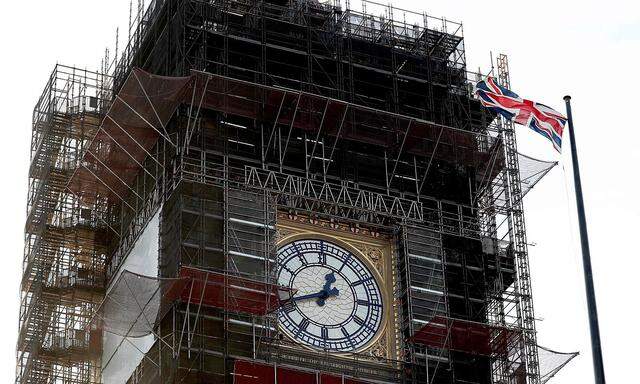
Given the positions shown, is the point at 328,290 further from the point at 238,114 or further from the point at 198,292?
the point at 238,114

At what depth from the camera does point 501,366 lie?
6781cm

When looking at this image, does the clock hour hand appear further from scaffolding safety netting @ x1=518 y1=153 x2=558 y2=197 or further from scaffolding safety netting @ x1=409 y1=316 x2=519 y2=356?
scaffolding safety netting @ x1=518 y1=153 x2=558 y2=197

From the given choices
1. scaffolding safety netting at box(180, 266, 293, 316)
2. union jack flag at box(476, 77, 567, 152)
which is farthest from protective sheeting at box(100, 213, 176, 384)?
union jack flag at box(476, 77, 567, 152)

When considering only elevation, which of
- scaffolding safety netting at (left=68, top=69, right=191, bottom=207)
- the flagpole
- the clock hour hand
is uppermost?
scaffolding safety netting at (left=68, top=69, right=191, bottom=207)

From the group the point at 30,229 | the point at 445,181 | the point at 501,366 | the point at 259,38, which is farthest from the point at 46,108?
the point at 501,366

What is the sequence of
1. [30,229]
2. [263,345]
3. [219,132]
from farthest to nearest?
1. [30,229]
2. [219,132]
3. [263,345]

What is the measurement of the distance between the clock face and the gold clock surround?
0.67ft

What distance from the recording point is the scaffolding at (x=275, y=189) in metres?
64.3

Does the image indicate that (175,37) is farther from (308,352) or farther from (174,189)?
(308,352)

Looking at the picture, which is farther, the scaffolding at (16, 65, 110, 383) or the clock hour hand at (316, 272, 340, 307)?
the scaffolding at (16, 65, 110, 383)

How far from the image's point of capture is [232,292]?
63625 mm

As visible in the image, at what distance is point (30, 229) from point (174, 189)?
11.3 meters

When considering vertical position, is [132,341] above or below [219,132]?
below

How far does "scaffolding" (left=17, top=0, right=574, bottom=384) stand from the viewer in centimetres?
6431
